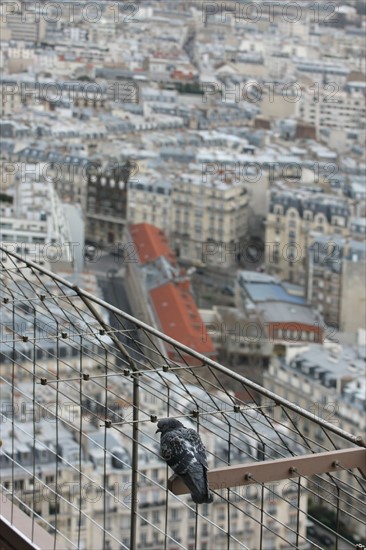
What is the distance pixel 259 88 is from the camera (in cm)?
2092

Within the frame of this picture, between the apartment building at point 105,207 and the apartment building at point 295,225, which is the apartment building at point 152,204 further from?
the apartment building at point 295,225

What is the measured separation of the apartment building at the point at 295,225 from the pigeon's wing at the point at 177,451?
1026 centimetres

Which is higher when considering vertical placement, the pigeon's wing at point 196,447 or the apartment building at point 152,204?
the pigeon's wing at point 196,447

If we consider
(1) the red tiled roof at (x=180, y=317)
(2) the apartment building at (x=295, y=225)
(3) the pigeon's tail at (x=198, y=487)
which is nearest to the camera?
(3) the pigeon's tail at (x=198, y=487)

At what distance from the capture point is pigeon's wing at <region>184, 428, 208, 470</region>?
3.38 feet

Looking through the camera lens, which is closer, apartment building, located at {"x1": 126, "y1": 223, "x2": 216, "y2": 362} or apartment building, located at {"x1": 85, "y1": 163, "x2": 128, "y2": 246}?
apartment building, located at {"x1": 126, "y1": 223, "x2": 216, "y2": 362}

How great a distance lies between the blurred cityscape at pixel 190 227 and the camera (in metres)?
5.66

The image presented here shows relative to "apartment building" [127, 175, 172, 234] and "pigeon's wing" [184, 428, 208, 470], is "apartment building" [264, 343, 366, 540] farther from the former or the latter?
"pigeon's wing" [184, 428, 208, 470]

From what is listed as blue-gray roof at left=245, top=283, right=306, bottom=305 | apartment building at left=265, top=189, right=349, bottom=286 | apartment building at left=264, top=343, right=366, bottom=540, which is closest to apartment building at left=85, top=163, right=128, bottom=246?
apartment building at left=265, top=189, right=349, bottom=286

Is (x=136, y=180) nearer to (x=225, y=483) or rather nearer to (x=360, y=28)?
(x=225, y=483)

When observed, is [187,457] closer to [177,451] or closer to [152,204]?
[177,451]

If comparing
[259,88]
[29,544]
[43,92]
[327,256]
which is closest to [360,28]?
[259,88]

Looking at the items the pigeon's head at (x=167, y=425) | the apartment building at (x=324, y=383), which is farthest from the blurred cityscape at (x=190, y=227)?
the pigeon's head at (x=167, y=425)

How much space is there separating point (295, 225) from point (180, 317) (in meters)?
3.04
